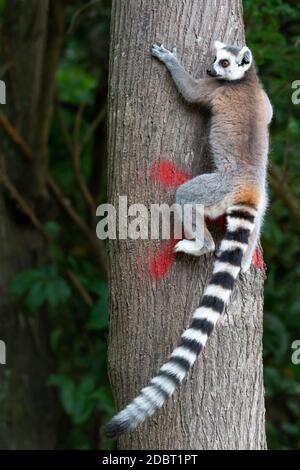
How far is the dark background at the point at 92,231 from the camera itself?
6.33m

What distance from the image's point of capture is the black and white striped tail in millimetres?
3578

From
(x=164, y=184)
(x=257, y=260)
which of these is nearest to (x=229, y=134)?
(x=164, y=184)

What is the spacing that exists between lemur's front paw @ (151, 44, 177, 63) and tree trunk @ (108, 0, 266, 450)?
0.04 meters

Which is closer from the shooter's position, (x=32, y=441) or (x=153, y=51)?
(x=153, y=51)

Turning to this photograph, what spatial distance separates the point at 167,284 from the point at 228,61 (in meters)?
1.13

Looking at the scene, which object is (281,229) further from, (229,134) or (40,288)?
(229,134)

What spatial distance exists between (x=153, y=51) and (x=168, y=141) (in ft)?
1.43

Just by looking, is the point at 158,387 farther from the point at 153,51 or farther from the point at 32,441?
the point at 32,441

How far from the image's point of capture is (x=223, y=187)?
4.21 m

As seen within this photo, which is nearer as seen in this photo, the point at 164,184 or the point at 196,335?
the point at 196,335
